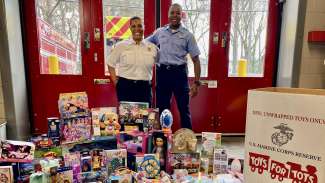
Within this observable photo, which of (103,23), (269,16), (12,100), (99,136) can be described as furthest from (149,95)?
(269,16)

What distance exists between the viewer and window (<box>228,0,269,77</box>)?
298 centimetres

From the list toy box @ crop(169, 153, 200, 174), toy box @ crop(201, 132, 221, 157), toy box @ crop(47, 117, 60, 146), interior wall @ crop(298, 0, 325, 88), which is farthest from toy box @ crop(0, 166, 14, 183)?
interior wall @ crop(298, 0, 325, 88)

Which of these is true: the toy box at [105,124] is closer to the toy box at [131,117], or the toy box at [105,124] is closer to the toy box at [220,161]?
the toy box at [131,117]

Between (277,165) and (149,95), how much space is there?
158 centimetres

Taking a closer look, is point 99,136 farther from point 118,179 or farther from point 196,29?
point 196,29

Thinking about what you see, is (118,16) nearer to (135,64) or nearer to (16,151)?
(135,64)

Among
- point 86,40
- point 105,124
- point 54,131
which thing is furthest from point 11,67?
point 105,124

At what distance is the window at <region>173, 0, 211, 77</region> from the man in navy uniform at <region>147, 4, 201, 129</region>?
1.49 feet

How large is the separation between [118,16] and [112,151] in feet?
6.11

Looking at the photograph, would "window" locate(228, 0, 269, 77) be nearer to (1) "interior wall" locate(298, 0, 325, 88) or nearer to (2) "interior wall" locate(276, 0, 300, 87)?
(2) "interior wall" locate(276, 0, 300, 87)

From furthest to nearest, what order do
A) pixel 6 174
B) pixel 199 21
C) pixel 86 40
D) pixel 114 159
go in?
pixel 199 21 → pixel 86 40 → pixel 114 159 → pixel 6 174

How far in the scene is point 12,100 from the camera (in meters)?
2.52

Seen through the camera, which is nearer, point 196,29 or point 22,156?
point 22,156

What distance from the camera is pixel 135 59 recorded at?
7.41 feet
